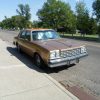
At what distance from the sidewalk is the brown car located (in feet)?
2.24

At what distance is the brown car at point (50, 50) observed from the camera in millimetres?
8070

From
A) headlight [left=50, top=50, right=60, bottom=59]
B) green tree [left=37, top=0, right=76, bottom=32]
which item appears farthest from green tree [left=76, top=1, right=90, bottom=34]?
headlight [left=50, top=50, right=60, bottom=59]

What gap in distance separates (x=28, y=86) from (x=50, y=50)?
2091 millimetres

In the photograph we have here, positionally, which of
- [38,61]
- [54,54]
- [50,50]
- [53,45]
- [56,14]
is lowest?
[38,61]

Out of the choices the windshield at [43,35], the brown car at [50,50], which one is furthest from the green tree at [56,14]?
the brown car at [50,50]

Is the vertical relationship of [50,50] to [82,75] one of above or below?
above

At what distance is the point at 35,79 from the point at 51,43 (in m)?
2.36

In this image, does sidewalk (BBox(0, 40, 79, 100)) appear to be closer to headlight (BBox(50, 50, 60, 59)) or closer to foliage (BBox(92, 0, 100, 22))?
headlight (BBox(50, 50, 60, 59))

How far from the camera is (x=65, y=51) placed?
27.0 ft

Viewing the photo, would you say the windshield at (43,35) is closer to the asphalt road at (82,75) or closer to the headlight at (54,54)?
the asphalt road at (82,75)

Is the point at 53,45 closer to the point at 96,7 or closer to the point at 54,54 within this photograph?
the point at 54,54

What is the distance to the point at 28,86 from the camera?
6348 mm

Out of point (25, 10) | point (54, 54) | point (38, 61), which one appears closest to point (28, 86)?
point (54, 54)

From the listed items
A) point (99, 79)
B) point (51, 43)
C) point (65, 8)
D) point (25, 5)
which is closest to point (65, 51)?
point (51, 43)
